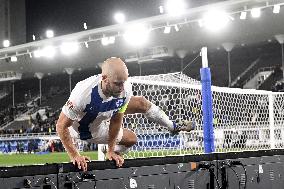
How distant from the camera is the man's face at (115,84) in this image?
461 cm

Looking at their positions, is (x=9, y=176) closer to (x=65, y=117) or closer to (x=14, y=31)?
(x=65, y=117)

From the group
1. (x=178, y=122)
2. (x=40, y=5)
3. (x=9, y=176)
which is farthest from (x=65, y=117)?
(x=40, y=5)

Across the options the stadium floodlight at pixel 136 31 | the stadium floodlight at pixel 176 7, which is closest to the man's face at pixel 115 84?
the stadium floodlight at pixel 176 7

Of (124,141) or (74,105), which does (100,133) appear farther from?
(74,105)

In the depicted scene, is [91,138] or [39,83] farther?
[39,83]

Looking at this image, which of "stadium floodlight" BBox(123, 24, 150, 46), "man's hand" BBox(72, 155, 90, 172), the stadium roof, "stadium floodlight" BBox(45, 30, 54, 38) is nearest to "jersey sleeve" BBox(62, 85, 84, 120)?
"man's hand" BBox(72, 155, 90, 172)

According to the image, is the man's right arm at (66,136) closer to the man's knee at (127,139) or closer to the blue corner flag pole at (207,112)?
the man's knee at (127,139)

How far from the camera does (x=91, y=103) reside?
485cm

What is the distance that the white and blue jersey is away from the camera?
4.76 m

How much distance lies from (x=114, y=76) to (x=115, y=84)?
0.25 feet

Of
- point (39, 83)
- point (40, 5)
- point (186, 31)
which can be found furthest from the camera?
point (39, 83)

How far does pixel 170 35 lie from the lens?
96.9 feet

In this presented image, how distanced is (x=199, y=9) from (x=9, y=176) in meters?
19.7

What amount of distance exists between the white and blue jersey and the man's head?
0.15 metres
